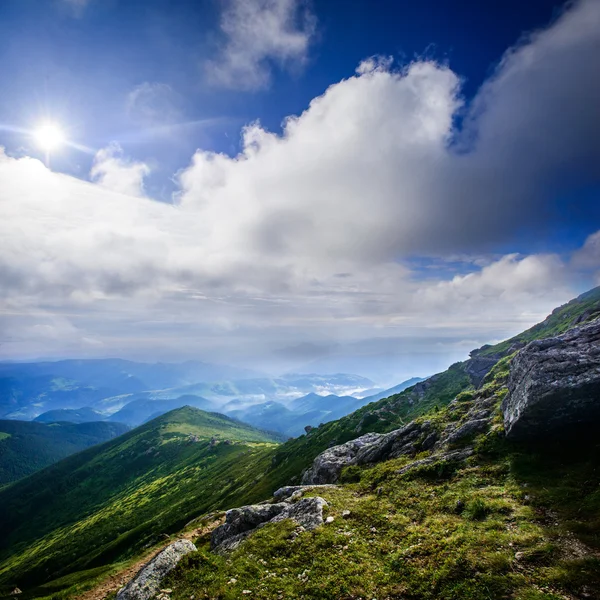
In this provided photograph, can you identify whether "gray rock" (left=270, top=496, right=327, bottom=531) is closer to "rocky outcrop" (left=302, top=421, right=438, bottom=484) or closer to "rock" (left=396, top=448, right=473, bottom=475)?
"rock" (left=396, top=448, right=473, bottom=475)

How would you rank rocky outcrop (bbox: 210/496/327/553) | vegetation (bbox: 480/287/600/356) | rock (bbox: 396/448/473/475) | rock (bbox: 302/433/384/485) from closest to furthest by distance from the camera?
rocky outcrop (bbox: 210/496/327/553)
rock (bbox: 396/448/473/475)
rock (bbox: 302/433/384/485)
vegetation (bbox: 480/287/600/356)

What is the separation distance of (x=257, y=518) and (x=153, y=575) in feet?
40.1

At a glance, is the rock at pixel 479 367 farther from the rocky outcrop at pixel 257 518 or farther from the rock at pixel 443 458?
the rocky outcrop at pixel 257 518

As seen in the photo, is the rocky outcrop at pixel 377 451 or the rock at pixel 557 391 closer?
the rock at pixel 557 391

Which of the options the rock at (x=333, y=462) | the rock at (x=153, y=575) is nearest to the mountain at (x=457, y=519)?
the rock at (x=153, y=575)

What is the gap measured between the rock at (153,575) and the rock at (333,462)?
100.0 feet

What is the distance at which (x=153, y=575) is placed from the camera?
23.4m

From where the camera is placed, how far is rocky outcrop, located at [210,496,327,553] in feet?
93.5

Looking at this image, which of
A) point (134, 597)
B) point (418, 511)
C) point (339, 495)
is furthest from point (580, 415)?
point (134, 597)

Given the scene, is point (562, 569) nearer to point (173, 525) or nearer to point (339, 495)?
point (339, 495)

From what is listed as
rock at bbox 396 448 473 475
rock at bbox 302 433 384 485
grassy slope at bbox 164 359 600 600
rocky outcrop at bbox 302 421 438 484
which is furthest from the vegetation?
grassy slope at bbox 164 359 600 600

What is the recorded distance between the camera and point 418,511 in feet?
84.7

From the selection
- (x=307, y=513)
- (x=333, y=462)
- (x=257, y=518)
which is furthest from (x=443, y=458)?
(x=333, y=462)

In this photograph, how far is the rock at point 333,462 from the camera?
173 feet
